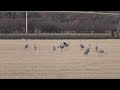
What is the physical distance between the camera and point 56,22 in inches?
146

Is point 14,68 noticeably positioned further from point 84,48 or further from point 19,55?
point 84,48

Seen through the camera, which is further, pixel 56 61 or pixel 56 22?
pixel 56 61

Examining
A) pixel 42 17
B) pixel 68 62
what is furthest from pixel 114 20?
pixel 68 62

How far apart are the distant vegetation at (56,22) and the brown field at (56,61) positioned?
2.11ft

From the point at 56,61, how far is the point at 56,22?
160 cm

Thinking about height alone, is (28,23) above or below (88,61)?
above

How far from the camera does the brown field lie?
165 inches

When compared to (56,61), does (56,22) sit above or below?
above

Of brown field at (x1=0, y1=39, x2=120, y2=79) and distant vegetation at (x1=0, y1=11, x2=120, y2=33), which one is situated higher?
distant vegetation at (x1=0, y1=11, x2=120, y2=33)

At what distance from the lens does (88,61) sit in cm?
520

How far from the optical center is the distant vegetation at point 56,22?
3726 mm

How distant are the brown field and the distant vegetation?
25.3 inches

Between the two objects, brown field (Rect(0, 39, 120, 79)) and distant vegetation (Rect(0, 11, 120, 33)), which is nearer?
distant vegetation (Rect(0, 11, 120, 33))

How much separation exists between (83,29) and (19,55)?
172cm
